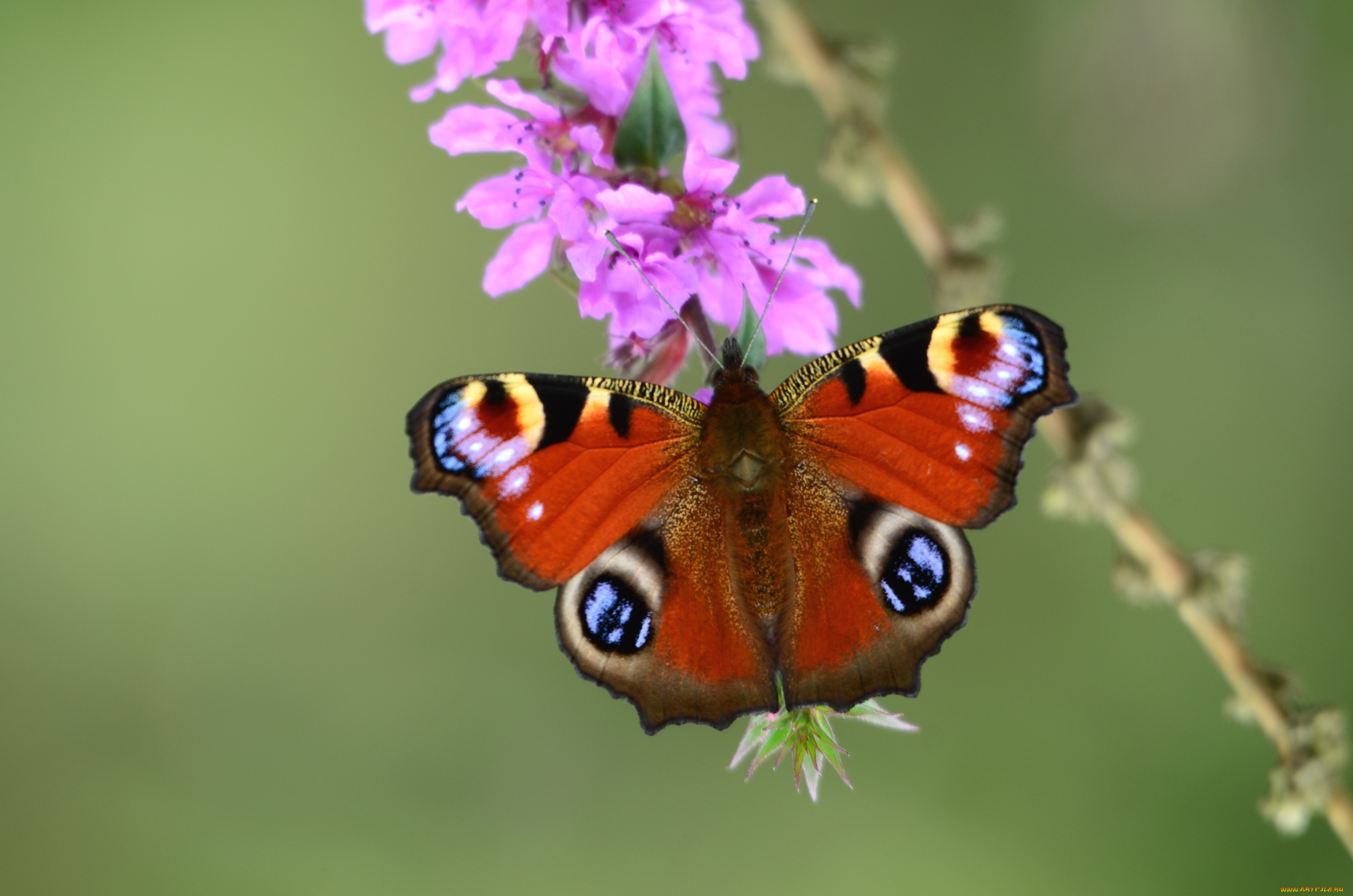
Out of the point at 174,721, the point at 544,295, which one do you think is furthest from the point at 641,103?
the point at 174,721

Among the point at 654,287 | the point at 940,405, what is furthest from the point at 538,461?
the point at 940,405

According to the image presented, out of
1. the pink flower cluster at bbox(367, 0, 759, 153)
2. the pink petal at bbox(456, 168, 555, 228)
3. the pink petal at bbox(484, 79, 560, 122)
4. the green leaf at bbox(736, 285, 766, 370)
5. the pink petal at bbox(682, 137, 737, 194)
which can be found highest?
the pink flower cluster at bbox(367, 0, 759, 153)

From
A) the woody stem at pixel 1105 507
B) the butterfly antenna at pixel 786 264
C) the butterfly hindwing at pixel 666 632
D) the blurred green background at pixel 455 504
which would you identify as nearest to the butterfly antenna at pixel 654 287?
the butterfly antenna at pixel 786 264

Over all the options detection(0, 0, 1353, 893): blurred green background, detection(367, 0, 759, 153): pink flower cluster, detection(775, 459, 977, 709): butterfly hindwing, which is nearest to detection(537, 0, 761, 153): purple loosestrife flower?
detection(367, 0, 759, 153): pink flower cluster

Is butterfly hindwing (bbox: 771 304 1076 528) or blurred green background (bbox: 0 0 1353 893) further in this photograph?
blurred green background (bbox: 0 0 1353 893)

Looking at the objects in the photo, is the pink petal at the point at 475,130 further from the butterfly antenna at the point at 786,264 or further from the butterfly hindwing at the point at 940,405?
the butterfly hindwing at the point at 940,405

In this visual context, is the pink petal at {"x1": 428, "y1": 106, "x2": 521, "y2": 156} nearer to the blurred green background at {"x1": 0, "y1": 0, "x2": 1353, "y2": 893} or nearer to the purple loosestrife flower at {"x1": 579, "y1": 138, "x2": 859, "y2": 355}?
the purple loosestrife flower at {"x1": 579, "y1": 138, "x2": 859, "y2": 355}
